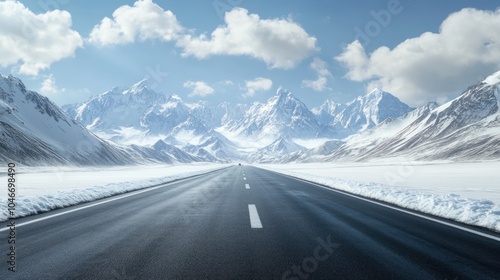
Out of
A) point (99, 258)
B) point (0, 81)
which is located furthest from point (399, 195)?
point (0, 81)

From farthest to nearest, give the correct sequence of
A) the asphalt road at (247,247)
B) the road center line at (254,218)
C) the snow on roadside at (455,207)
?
the snow on roadside at (455,207)
the road center line at (254,218)
the asphalt road at (247,247)

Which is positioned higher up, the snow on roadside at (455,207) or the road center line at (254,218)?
the snow on roadside at (455,207)

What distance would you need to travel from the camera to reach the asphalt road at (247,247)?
14.4 ft

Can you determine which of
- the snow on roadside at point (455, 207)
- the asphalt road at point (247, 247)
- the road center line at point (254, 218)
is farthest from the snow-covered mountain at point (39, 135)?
the snow on roadside at point (455, 207)

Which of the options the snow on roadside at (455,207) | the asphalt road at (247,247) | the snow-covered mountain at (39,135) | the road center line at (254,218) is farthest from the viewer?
the snow-covered mountain at (39,135)

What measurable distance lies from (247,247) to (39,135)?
174077 mm

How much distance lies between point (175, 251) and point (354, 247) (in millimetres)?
2935

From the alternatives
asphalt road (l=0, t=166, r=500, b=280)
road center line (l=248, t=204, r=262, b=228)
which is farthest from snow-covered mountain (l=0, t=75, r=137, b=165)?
asphalt road (l=0, t=166, r=500, b=280)

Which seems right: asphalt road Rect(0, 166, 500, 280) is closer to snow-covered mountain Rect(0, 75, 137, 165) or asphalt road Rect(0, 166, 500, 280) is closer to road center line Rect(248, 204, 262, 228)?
road center line Rect(248, 204, 262, 228)

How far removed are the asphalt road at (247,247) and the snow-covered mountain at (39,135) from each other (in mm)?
126964

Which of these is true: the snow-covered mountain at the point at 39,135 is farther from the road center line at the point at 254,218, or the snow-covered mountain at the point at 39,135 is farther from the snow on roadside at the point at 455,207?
the snow on roadside at the point at 455,207

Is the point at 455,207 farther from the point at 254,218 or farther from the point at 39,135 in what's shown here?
the point at 39,135

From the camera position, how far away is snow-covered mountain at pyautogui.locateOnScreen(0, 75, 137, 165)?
405 feet

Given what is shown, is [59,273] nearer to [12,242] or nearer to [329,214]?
[12,242]
